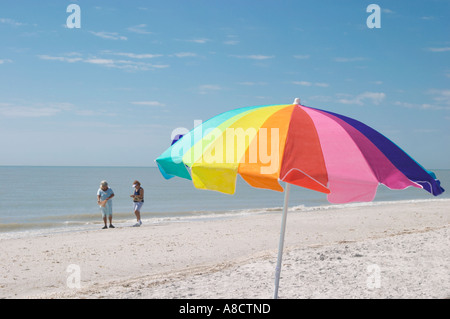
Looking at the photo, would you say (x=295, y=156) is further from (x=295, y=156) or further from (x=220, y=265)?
(x=220, y=265)

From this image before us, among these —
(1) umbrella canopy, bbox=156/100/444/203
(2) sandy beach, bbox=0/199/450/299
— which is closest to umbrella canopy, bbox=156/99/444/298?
(1) umbrella canopy, bbox=156/100/444/203

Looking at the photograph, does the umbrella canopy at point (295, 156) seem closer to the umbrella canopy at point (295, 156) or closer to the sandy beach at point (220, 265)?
the umbrella canopy at point (295, 156)

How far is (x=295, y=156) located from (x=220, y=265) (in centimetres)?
525

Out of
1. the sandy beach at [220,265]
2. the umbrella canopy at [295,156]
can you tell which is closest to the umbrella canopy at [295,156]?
the umbrella canopy at [295,156]

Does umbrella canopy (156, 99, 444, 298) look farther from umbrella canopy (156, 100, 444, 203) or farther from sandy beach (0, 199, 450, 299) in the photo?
sandy beach (0, 199, 450, 299)

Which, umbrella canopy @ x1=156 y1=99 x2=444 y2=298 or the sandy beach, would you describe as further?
the sandy beach

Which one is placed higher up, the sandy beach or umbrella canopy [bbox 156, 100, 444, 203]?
umbrella canopy [bbox 156, 100, 444, 203]

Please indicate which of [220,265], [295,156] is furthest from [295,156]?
[220,265]

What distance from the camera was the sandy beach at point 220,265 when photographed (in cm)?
622

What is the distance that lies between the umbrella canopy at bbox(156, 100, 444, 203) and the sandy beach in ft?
8.97

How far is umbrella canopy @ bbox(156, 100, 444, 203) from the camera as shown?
10.7 feet

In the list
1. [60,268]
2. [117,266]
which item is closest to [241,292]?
[117,266]

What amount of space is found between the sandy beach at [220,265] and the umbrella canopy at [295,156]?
2735 millimetres
